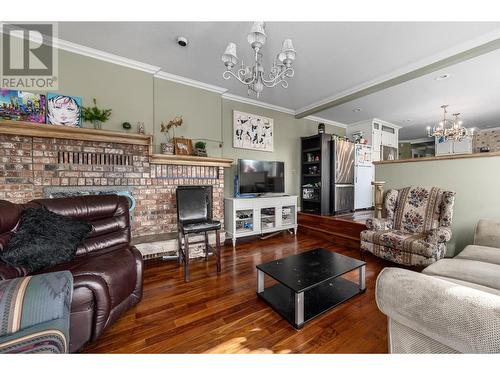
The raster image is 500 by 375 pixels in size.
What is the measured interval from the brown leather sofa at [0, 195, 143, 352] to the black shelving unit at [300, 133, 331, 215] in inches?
147

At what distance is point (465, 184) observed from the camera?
227cm

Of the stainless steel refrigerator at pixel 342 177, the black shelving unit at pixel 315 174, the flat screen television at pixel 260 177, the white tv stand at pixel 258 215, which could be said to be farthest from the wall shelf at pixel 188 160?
the stainless steel refrigerator at pixel 342 177

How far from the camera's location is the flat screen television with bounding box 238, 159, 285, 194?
351 centimetres

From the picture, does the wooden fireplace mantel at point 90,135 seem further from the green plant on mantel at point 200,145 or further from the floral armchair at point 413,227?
the floral armchair at point 413,227

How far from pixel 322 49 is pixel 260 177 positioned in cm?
209

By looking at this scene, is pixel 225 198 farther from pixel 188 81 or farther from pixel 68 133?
pixel 68 133

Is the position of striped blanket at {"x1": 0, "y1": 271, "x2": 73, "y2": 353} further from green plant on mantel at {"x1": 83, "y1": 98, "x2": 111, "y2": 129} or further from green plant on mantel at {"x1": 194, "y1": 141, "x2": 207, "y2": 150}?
green plant on mantel at {"x1": 194, "y1": 141, "x2": 207, "y2": 150}

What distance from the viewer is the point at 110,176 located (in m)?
2.56

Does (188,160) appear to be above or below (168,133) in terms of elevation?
below

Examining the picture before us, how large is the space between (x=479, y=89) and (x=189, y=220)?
5.20m

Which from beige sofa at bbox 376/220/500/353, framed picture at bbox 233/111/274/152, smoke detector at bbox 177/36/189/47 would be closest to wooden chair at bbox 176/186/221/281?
framed picture at bbox 233/111/274/152

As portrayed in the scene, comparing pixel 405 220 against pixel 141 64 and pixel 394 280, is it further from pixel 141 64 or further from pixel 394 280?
pixel 141 64

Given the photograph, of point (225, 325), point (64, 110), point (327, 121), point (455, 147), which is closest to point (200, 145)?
point (64, 110)

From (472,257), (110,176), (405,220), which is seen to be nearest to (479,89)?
(405,220)
